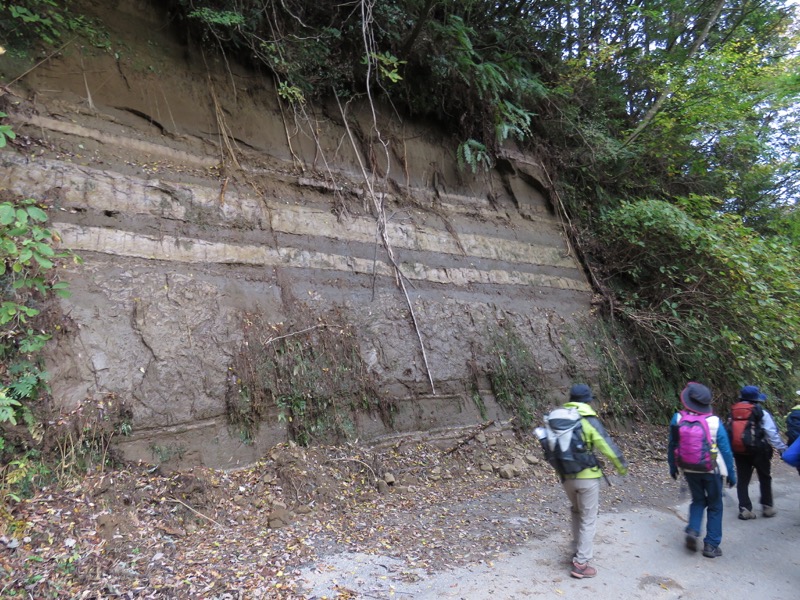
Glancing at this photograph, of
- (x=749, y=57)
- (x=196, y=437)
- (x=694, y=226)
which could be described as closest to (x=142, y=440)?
(x=196, y=437)

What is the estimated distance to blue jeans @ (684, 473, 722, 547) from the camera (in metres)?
5.05

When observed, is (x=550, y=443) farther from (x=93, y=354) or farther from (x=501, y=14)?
(x=501, y=14)

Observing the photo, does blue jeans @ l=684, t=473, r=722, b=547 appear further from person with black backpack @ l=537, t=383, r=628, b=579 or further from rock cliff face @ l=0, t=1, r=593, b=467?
rock cliff face @ l=0, t=1, r=593, b=467

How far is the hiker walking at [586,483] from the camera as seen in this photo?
4574 mm

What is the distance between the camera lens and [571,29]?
46.6ft

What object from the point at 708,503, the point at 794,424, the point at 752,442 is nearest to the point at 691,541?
the point at 708,503

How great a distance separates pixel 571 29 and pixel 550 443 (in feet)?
43.5

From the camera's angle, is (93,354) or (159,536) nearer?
(159,536)

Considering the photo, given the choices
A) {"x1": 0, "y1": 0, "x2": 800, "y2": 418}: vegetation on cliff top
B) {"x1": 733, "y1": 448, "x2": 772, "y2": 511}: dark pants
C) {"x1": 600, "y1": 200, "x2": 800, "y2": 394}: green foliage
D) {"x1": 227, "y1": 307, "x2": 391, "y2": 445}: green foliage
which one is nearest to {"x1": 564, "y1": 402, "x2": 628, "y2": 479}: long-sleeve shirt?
{"x1": 733, "y1": 448, "x2": 772, "y2": 511}: dark pants

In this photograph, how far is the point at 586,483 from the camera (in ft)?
15.0

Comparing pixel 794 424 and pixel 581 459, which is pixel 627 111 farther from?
pixel 581 459

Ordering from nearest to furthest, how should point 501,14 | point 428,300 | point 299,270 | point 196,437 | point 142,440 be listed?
1. point 142,440
2. point 196,437
3. point 299,270
4. point 428,300
5. point 501,14

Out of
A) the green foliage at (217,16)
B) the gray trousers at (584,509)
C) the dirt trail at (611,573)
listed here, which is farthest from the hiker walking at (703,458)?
the green foliage at (217,16)

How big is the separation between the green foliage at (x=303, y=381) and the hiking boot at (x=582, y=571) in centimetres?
339
